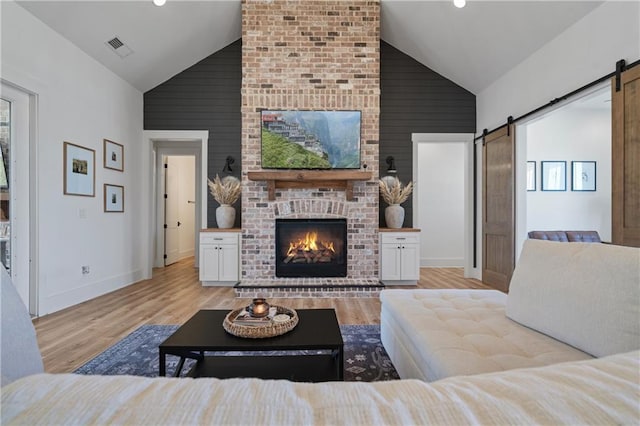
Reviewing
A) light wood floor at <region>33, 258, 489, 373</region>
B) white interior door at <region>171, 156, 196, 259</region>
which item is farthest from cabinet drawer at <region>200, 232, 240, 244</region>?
white interior door at <region>171, 156, 196, 259</region>

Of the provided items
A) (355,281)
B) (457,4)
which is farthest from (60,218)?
(457,4)

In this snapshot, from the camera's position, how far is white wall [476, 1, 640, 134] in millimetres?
2625

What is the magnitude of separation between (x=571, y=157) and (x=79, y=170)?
7181 mm

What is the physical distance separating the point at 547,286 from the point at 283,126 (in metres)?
3.57

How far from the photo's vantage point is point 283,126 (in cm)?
438

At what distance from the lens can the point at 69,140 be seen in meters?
3.64

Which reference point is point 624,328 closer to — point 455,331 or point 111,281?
point 455,331

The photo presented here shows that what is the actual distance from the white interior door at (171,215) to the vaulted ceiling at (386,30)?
2.24 metres

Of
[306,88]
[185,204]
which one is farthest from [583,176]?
[185,204]

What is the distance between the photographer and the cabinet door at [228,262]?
457cm

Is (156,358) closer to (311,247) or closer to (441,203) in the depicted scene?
(311,247)

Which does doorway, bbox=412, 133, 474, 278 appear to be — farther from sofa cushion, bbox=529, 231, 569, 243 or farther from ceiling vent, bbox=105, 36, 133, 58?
ceiling vent, bbox=105, 36, 133, 58

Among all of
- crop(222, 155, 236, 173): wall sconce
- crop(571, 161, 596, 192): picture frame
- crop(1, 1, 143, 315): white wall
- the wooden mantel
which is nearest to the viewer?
crop(1, 1, 143, 315): white wall

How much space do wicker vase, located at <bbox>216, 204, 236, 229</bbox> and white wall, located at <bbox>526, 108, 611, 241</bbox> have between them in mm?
4841
